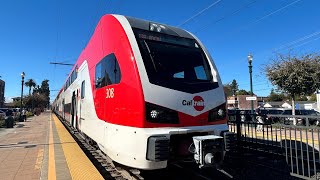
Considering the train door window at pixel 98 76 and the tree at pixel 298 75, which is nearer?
the train door window at pixel 98 76

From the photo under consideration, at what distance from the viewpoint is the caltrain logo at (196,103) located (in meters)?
5.22

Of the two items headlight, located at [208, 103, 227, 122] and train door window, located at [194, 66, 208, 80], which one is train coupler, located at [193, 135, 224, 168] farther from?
train door window, located at [194, 66, 208, 80]

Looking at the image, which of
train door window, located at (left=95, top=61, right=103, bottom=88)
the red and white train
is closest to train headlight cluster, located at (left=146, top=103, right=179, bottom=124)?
the red and white train

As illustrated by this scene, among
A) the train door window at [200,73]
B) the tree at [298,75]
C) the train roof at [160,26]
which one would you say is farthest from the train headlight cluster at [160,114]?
the tree at [298,75]

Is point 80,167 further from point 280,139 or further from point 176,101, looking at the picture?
point 280,139

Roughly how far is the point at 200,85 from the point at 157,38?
1.32m

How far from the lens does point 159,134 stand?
4852 millimetres

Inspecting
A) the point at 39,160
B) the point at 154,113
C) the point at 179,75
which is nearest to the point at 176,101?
the point at 154,113

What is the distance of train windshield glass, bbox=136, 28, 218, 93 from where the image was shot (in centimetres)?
531

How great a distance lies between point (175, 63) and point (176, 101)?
37.7 inches

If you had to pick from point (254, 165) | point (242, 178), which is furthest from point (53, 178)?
point (254, 165)

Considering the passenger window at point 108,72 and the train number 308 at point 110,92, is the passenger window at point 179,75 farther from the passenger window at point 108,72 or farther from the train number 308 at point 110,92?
the train number 308 at point 110,92

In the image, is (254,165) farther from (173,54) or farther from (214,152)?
(173,54)

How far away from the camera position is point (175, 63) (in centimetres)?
574
